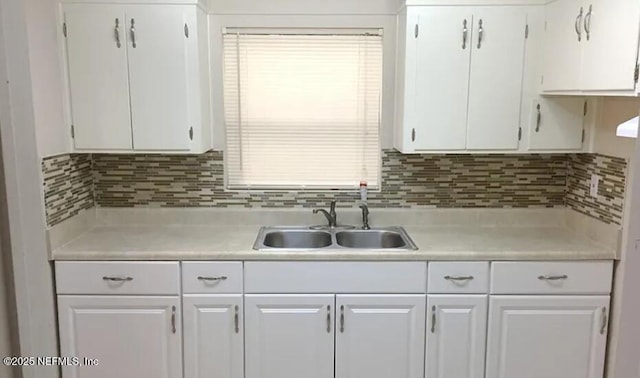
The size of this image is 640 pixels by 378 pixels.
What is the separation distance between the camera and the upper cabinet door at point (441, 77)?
2.37 meters

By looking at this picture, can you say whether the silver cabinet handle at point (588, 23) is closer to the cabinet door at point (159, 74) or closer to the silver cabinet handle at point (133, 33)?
the cabinet door at point (159, 74)

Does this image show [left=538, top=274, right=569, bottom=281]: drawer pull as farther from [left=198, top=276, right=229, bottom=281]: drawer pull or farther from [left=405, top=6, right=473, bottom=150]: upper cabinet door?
[left=198, top=276, right=229, bottom=281]: drawer pull

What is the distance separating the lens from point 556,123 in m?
2.46

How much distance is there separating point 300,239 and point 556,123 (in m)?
1.46

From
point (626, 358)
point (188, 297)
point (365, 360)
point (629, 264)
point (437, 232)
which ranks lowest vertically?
point (365, 360)

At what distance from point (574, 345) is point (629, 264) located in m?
2.08

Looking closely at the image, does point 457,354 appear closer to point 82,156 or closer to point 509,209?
Result: point 509,209

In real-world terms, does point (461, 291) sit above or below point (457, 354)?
above

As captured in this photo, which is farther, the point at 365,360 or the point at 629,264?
the point at 365,360

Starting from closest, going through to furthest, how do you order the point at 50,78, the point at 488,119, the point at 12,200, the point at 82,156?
the point at 12,200 < the point at 50,78 < the point at 488,119 < the point at 82,156

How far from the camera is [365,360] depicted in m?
2.35

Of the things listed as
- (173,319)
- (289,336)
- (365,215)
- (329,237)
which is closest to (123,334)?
(173,319)

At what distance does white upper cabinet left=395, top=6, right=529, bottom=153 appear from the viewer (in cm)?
237

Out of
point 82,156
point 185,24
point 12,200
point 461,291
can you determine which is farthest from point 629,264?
point 82,156
